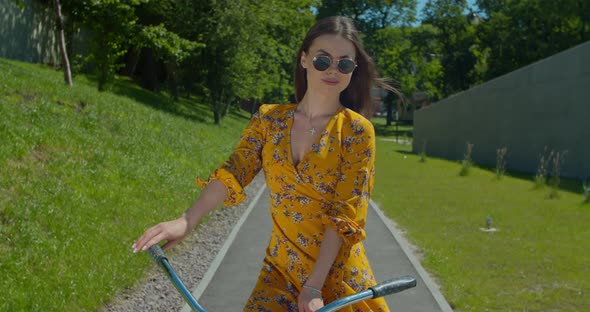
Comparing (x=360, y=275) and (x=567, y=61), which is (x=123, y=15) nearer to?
(x=567, y=61)

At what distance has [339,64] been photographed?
2.59 m

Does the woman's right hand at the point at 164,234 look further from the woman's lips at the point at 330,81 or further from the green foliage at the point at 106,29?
the green foliage at the point at 106,29

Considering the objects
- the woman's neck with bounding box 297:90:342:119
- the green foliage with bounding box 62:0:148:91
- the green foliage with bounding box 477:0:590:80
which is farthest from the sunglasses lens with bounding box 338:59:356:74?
the green foliage with bounding box 477:0:590:80

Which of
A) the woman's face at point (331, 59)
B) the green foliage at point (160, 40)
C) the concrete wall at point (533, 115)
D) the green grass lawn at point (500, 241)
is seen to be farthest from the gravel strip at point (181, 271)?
the green foliage at point (160, 40)

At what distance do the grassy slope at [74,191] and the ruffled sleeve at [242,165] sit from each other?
3473 mm

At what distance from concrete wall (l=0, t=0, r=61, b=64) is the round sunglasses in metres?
24.5

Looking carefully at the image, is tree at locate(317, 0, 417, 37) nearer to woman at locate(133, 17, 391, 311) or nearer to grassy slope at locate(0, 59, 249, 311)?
grassy slope at locate(0, 59, 249, 311)

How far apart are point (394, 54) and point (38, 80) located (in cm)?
5475

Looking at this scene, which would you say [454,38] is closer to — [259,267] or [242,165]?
[259,267]

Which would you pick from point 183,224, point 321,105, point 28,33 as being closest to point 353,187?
point 321,105

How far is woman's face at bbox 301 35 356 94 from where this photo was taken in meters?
2.61

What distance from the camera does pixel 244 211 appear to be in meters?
13.2

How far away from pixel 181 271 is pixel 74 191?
1.91 metres

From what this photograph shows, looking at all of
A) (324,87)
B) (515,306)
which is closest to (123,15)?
(515,306)
